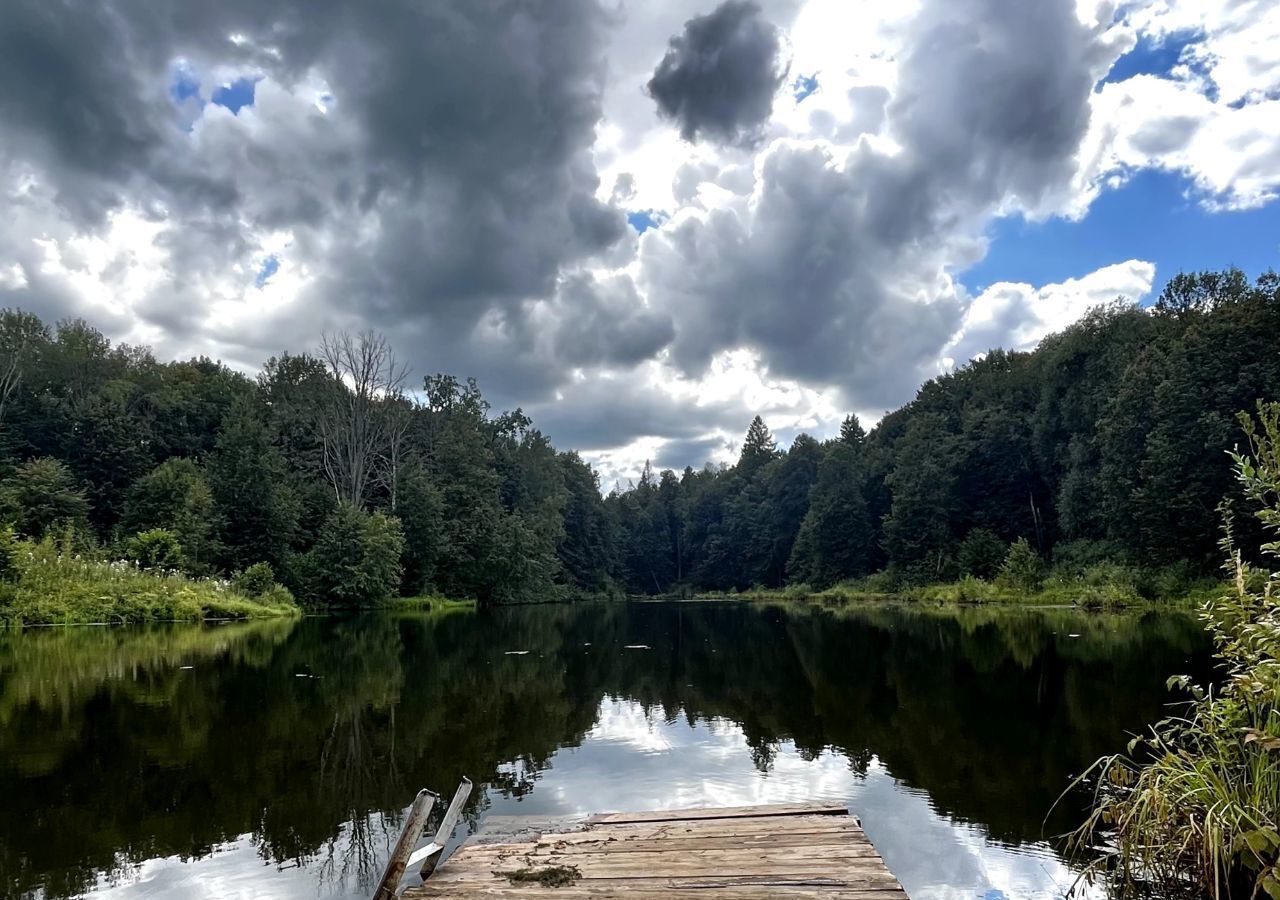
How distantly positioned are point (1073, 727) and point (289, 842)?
9.01 meters

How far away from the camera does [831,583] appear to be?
221 ft

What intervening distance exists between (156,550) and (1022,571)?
4183 cm

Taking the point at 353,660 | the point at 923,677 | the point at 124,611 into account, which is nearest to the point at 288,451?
the point at 124,611

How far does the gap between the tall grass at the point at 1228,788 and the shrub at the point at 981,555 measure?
48166 millimetres

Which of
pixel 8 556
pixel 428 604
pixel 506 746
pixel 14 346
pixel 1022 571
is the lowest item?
pixel 506 746

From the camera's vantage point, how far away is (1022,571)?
40531mm

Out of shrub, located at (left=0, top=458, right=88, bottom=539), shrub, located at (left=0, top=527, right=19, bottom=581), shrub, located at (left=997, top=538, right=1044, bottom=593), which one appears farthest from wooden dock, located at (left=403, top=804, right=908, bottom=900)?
shrub, located at (left=997, top=538, right=1044, bottom=593)

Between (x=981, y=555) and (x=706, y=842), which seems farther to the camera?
(x=981, y=555)

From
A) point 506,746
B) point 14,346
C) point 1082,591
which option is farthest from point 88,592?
point 1082,591

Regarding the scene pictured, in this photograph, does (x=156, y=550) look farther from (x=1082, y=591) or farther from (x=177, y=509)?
(x=1082, y=591)

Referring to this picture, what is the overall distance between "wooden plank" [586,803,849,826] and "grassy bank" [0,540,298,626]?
24.8 metres

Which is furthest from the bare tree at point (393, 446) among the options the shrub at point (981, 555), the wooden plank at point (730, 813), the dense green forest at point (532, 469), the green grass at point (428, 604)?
the wooden plank at point (730, 813)

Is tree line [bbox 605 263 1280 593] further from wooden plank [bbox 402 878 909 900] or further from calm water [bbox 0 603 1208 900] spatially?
wooden plank [bbox 402 878 909 900]

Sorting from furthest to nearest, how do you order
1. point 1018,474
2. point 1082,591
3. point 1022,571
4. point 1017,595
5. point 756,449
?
point 756,449, point 1018,474, point 1022,571, point 1017,595, point 1082,591
